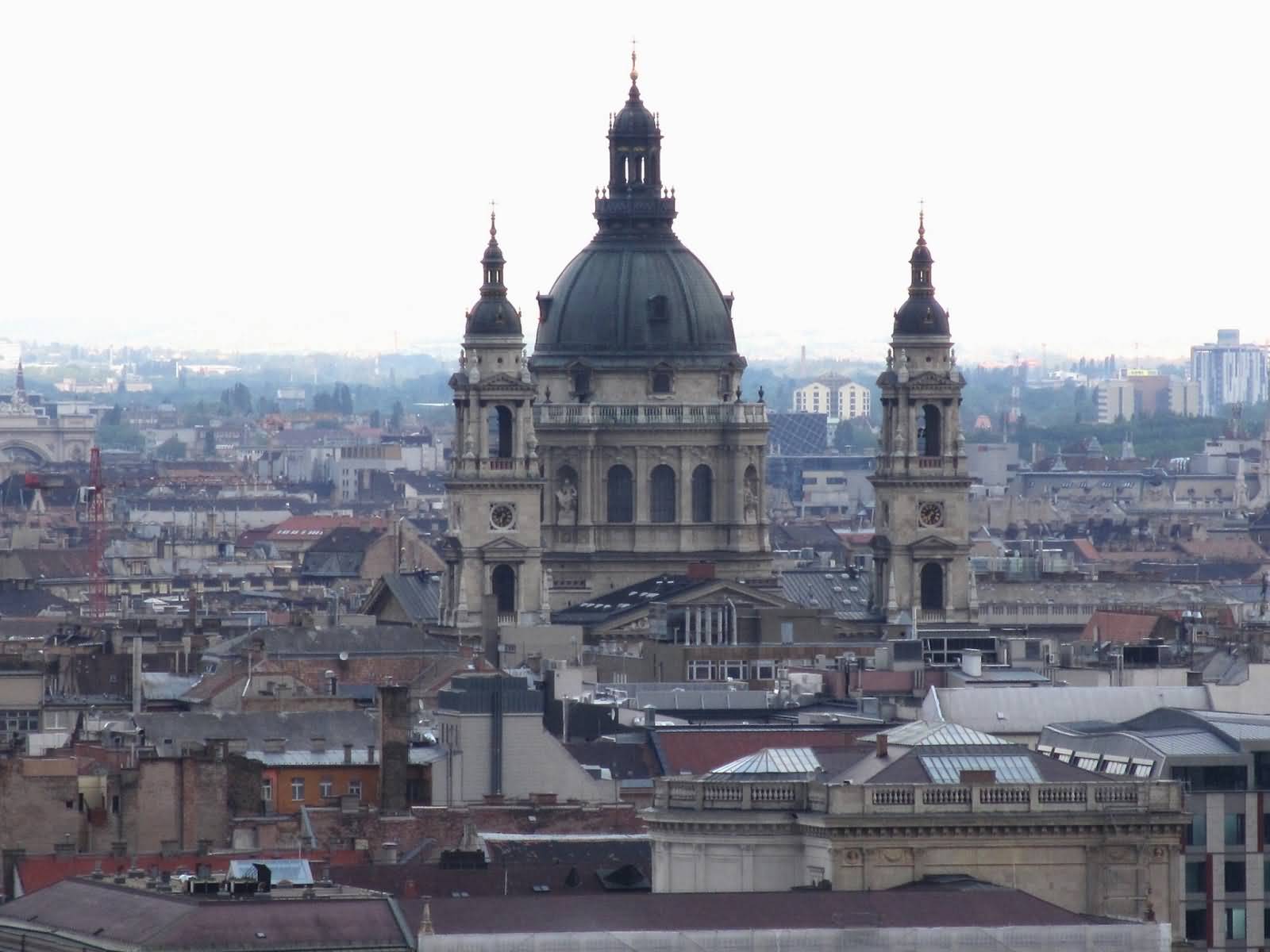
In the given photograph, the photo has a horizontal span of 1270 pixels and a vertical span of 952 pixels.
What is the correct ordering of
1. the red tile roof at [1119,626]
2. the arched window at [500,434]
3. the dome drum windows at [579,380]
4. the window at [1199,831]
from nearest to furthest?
the window at [1199,831]
the arched window at [500,434]
the red tile roof at [1119,626]
the dome drum windows at [579,380]

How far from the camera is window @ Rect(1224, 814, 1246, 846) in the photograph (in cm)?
7938

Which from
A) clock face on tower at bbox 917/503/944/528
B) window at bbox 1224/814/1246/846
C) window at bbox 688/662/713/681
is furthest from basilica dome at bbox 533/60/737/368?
window at bbox 1224/814/1246/846

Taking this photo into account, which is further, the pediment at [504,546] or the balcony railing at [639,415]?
the balcony railing at [639,415]

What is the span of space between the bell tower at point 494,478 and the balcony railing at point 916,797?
61.3 meters

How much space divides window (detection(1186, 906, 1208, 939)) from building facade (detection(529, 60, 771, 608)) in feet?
211

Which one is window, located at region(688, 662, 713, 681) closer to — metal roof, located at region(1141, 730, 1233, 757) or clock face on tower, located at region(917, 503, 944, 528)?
clock face on tower, located at region(917, 503, 944, 528)

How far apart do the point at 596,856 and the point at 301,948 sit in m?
15.4

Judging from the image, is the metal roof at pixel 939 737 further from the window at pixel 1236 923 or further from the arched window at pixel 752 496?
the arched window at pixel 752 496

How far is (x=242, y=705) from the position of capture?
106 metres

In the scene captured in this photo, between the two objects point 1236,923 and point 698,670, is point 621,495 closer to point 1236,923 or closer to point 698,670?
point 698,670

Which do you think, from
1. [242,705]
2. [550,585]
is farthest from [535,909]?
[550,585]

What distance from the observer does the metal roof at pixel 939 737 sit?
75.2m

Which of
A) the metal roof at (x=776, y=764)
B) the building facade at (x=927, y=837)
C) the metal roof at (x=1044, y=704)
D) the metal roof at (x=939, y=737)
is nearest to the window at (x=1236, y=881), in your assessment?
the metal roof at (x=939, y=737)

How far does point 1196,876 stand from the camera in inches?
3086
